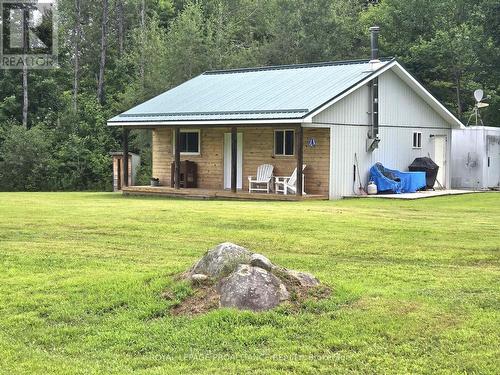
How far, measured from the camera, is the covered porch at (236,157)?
67.8 feet

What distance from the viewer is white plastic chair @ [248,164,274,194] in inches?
846

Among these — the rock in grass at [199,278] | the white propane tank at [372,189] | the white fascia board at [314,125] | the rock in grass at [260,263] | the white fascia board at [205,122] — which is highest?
the white fascia board at [205,122]

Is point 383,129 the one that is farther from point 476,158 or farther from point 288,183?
point 476,158

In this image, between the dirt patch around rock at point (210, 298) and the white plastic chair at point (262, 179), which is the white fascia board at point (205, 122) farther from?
the dirt patch around rock at point (210, 298)

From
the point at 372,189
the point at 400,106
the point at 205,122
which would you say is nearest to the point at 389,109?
Answer: the point at 400,106

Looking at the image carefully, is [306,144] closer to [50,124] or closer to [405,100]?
[405,100]

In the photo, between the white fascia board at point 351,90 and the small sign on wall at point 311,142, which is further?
the small sign on wall at point 311,142

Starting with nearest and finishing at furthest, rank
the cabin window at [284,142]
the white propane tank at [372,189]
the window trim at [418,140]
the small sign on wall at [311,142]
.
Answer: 1. the small sign on wall at [311,142]
2. the white propane tank at [372,189]
3. the cabin window at [284,142]
4. the window trim at [418,140]

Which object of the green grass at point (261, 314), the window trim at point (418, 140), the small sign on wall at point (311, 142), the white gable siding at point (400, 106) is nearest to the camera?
the green grass at point (261, 314)

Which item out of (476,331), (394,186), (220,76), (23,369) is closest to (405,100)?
(394,186)

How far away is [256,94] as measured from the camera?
2281cm

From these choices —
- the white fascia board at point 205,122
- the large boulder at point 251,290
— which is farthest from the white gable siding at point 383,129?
the large boulder at point 251,290

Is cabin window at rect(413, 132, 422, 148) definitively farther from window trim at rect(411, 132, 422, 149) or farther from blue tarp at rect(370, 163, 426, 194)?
blue tarp at rect(370, 163, 426, 194)

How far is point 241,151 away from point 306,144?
8.23 ft
